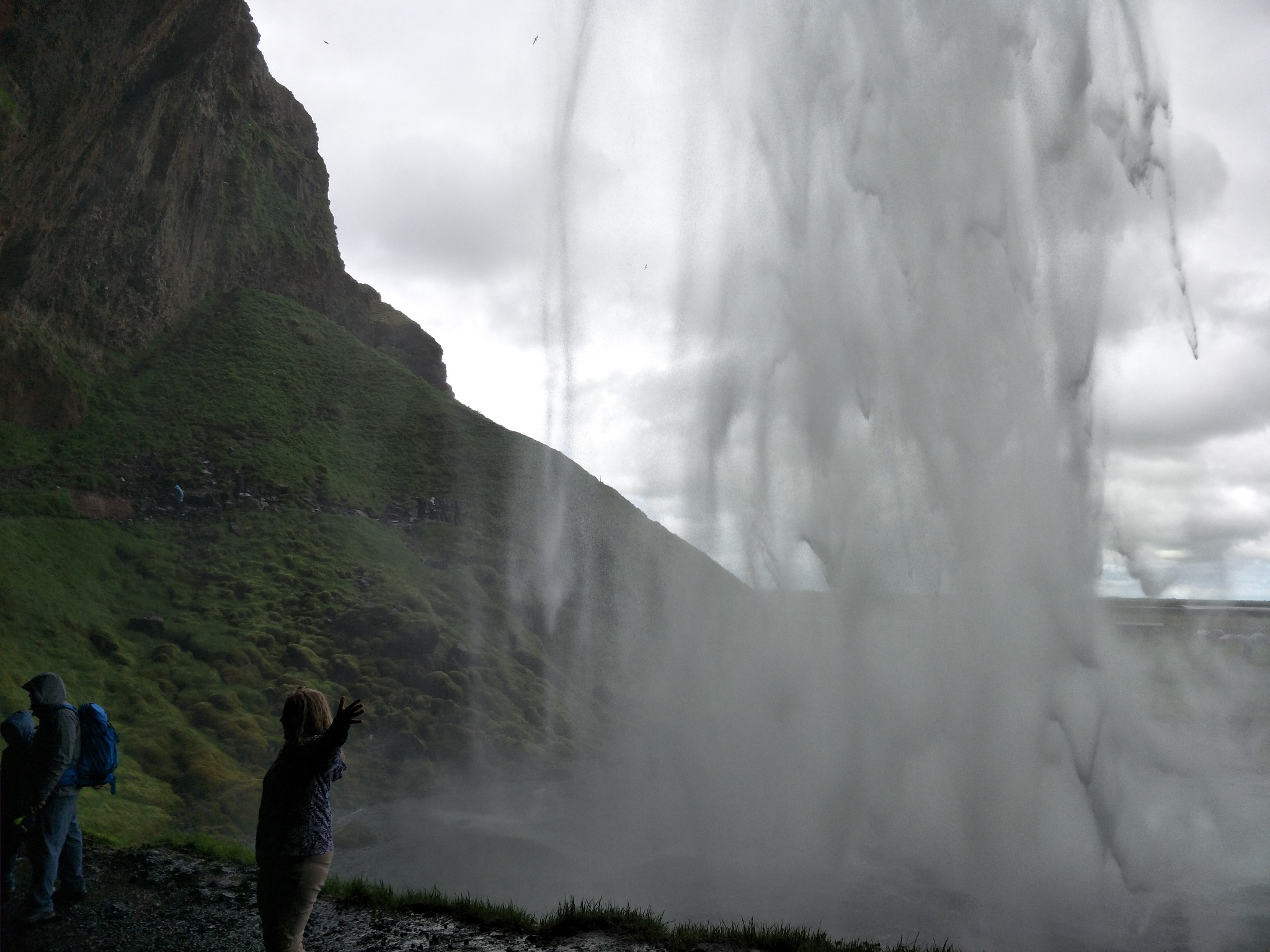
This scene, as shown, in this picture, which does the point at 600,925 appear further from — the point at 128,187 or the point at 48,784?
the point at 128,187

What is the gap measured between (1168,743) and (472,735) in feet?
69.7

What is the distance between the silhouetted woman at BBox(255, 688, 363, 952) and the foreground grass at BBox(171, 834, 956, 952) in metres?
4.21

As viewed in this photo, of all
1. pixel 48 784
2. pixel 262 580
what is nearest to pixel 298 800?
pixel 48 784

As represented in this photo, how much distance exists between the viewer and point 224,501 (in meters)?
40.6

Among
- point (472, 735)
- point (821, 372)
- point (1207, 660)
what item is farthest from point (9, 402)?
point (1207, 660)

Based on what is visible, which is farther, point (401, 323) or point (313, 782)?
point (401, 323)

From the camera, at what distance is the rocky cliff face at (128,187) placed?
28.9m

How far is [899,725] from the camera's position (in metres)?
19.1

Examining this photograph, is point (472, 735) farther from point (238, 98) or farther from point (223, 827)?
point (238, 98)

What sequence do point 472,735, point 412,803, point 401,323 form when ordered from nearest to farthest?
point 412,803 → point 472,735 → point 401,323

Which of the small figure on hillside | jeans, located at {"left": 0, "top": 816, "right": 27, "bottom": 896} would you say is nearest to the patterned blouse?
the small figure on hillside

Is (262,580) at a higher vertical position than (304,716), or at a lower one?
higher

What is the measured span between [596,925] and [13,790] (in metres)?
6.41

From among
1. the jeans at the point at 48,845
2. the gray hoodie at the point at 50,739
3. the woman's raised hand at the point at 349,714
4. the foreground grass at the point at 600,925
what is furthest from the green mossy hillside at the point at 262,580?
the woman's raised hand at the point at 349,714
